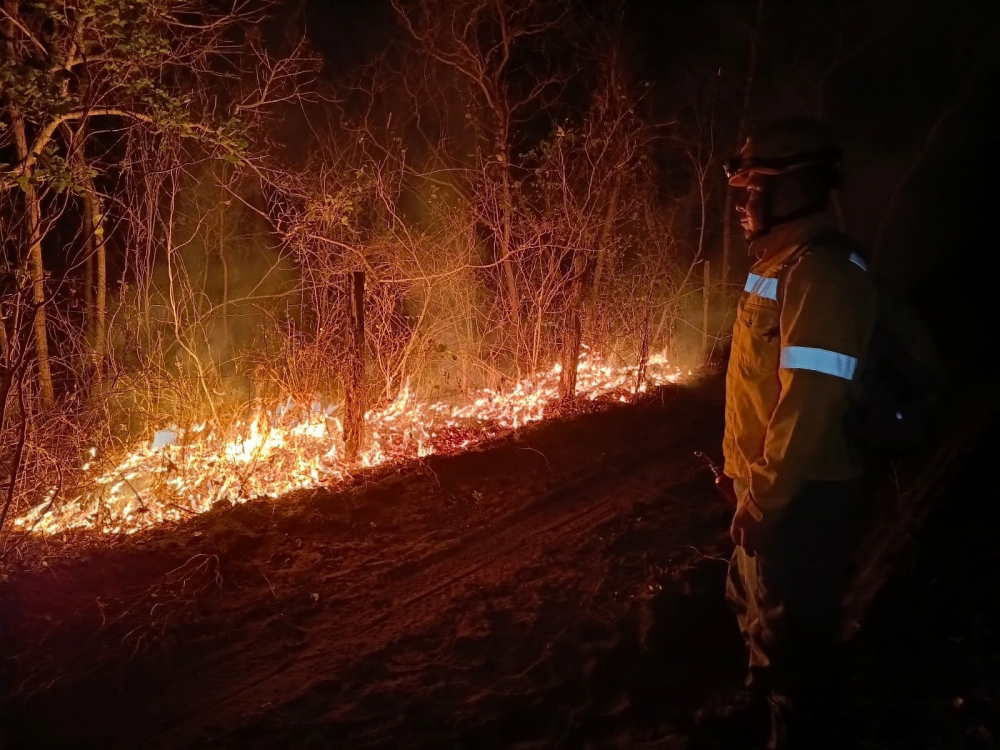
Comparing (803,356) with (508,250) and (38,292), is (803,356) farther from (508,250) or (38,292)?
(508,250)

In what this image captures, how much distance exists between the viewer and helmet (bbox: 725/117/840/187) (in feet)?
8.57

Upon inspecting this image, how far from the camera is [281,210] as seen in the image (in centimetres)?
732

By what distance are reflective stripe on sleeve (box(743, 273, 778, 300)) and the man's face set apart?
18 cm

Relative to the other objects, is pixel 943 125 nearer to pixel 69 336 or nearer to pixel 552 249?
pixel 552 249

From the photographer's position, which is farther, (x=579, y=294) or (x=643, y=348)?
(x=643, y=348)

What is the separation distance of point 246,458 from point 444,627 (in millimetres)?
3087

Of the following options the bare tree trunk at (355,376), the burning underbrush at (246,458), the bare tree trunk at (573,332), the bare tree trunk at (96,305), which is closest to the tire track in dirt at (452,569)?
the burning underbrush at (246,458)

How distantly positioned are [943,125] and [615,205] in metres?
18.2

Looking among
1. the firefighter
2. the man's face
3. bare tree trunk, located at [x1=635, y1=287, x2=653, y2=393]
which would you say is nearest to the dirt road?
the firefighter

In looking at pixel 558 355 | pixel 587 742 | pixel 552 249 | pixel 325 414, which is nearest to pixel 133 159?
pixel 325 414

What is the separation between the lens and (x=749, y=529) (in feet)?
8.52

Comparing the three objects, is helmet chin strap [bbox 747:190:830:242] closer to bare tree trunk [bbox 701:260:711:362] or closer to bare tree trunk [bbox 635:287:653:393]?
bare tree trunk [bbox 635:287:653:393]

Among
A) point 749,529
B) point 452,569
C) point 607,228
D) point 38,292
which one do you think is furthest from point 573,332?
point 749,529

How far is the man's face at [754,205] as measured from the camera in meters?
2.71
